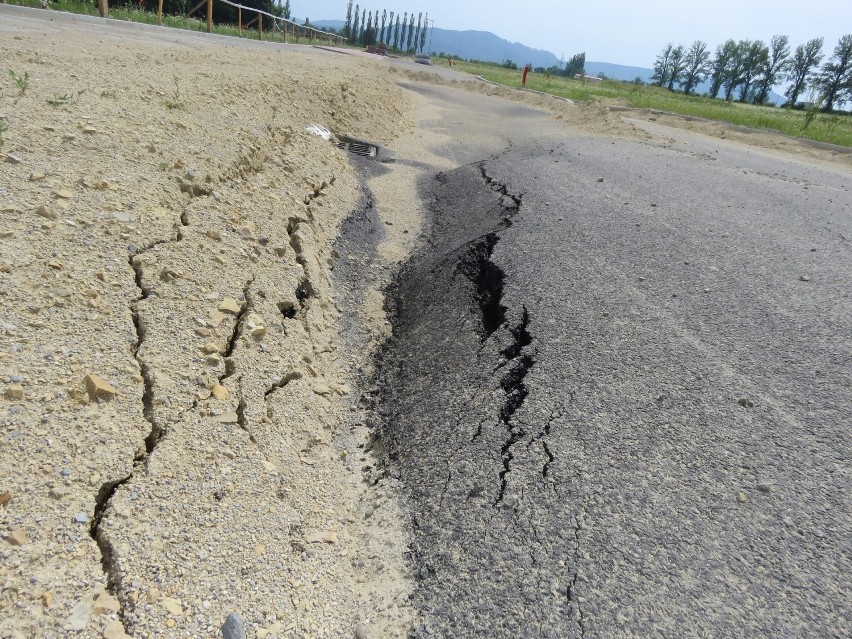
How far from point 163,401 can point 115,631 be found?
3.19 ft

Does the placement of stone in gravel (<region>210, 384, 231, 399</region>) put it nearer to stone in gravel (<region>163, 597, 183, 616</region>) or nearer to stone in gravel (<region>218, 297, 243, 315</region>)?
stone in gravel (<region>218, 297, 243, 315</region>)

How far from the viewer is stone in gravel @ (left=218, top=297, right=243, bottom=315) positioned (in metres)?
3.09

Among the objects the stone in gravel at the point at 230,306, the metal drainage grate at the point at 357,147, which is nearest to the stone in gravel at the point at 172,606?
the stone in gravel at the point at 230,306

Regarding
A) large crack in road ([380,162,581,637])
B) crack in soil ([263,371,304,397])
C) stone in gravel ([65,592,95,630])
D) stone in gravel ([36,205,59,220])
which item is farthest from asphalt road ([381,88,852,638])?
stone in gravel ([36,205,59,220])

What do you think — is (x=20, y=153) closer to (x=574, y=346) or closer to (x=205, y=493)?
(x=205, y=493)

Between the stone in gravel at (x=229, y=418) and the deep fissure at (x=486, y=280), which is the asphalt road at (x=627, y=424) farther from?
the stone in gravel at (x=229, y=418)

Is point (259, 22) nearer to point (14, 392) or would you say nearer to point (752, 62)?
point (14, 392)

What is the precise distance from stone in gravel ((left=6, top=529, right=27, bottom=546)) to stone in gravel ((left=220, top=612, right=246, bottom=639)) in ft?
2.23

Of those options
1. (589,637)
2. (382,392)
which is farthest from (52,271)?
(589,637)

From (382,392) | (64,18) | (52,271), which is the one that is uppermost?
(64,18)

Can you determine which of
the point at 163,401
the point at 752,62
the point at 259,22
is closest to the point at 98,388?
the point at 163,401

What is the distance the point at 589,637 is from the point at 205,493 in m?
1.55

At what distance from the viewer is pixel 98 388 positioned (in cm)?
219

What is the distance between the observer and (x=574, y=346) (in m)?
3.29
